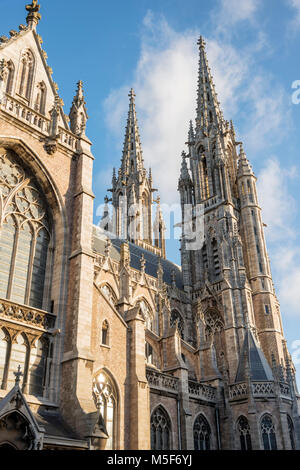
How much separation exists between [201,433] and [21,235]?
1290cm

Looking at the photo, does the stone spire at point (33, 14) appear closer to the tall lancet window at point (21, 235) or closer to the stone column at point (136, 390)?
the tall lancet window at point (21, 235)

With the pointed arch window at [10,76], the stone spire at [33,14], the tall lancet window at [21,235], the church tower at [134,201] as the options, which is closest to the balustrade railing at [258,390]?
the tall lancet window at [21,235]

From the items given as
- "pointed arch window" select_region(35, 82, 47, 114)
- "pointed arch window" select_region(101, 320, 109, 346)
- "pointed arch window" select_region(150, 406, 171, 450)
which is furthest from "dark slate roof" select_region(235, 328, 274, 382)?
"pointed arch window" select_region(35, 82, 47, 114)

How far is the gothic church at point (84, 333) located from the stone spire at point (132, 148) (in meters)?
18.3

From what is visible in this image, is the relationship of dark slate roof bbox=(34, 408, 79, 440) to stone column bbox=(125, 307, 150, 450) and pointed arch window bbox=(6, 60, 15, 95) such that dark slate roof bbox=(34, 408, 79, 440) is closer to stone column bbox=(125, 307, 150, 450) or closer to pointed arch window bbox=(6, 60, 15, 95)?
stone column bbox=(125, 307, 150, 450)

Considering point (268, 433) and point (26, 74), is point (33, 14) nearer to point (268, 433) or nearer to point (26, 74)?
point (26, 74)

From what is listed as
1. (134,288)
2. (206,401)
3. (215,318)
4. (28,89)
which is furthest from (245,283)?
(28,89)

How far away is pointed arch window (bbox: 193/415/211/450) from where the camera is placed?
69.0ft

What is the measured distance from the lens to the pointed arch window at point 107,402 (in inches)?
594

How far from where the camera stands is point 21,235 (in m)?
15.2

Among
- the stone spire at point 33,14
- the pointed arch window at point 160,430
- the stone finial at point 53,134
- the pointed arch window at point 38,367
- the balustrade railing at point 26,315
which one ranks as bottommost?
the pointed arch window at point 160,430

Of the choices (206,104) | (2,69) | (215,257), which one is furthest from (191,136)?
(2,69)

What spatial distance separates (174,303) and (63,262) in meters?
17.4

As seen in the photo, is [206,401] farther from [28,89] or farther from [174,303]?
[28,89]
